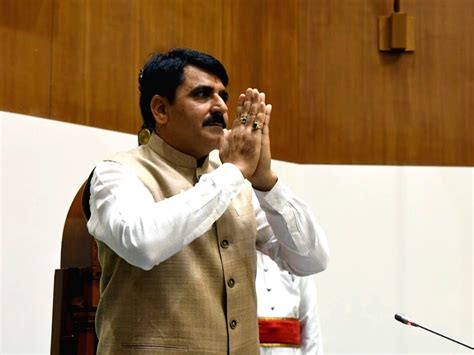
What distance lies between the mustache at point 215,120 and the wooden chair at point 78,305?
681 millimetres

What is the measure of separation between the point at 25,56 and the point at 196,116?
4.19ft

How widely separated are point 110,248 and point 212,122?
364mm

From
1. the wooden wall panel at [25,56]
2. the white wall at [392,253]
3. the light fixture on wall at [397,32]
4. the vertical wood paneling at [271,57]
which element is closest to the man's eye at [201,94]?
the wooden wall panel at [25,56]

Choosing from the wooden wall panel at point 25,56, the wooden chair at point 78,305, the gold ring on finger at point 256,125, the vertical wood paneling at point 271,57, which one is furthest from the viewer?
the vertical wood paneling at point 271,57

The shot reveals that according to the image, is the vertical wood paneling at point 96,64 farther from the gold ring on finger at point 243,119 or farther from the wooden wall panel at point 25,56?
the gold ring on finger at point 243,119

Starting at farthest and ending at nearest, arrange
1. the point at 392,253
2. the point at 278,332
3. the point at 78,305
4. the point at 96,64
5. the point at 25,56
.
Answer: the point at 392,253
the point at 96,64
the point at 278,332
the point at 25,56
the point at 78,305

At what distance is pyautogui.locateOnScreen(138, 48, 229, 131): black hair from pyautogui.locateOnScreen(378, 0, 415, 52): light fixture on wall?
232 centimetres

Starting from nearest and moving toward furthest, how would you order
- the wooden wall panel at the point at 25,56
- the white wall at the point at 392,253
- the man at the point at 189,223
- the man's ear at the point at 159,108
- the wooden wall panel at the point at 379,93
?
the man at the point at 189,223 < the man's ear at the point at 159,108 < the wooden wall panel at the point at 25,56 < the white wall at the point at 392,253 < the wooden wall panel at the point at 379,93

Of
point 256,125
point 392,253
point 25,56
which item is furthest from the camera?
point 392,253

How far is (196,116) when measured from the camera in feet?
6.40

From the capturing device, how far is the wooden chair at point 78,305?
2.42 metres

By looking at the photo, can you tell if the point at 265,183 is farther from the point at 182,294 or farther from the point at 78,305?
the point at 78,305

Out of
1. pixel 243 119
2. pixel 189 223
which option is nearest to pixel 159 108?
pixel 243 119

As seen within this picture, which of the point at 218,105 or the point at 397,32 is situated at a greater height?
the point at 397,32
